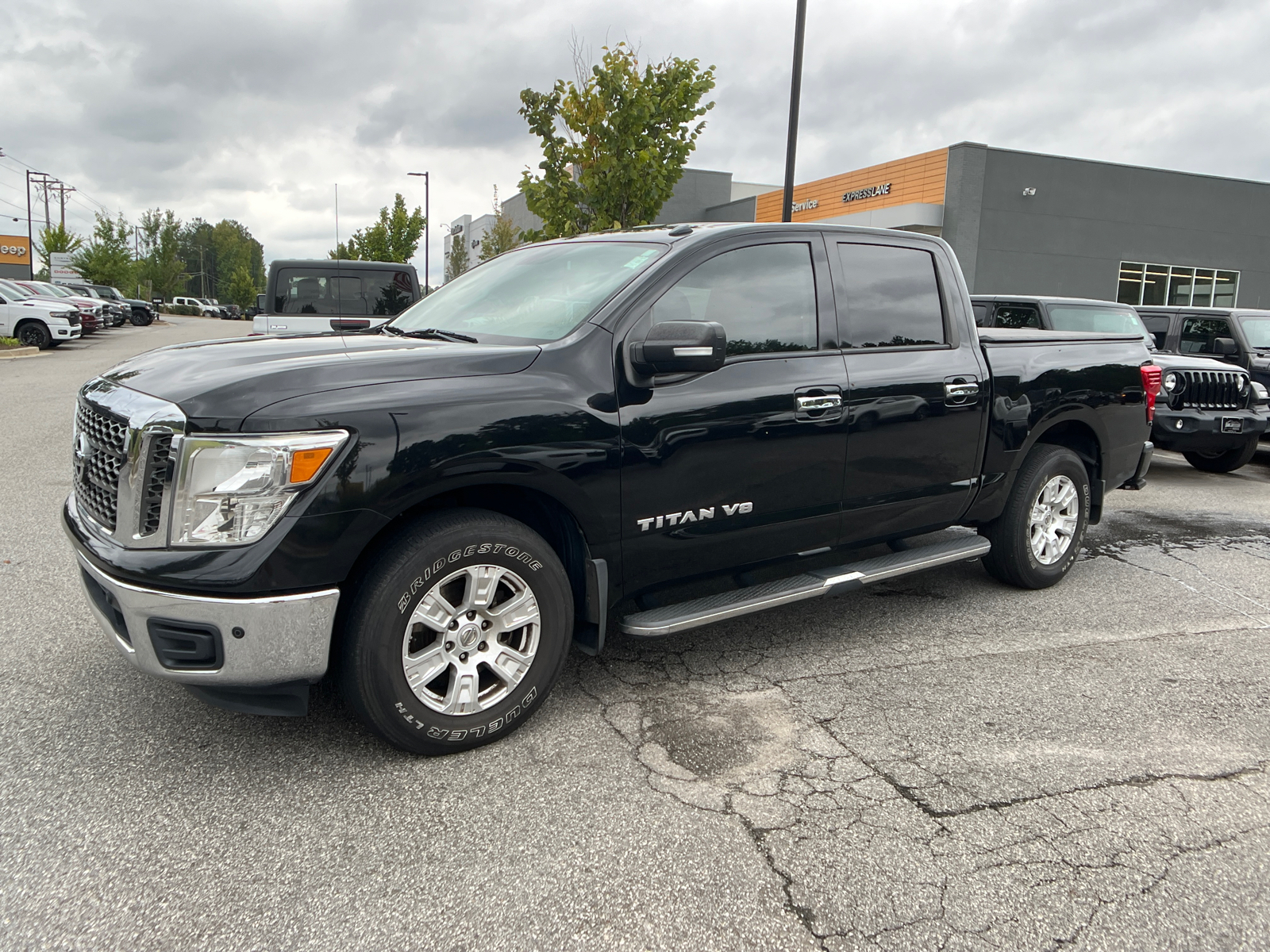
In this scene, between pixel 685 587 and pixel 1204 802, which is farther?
pixel 685 587

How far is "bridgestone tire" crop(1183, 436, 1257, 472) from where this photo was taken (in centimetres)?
901

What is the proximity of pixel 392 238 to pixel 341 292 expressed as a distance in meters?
30.3

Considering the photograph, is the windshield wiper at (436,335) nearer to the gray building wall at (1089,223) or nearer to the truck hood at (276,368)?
the truck hood at (276,368)

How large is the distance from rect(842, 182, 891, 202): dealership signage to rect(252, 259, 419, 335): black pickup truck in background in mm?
22708

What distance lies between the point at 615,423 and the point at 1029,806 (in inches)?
73.0

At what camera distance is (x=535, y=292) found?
393 centimetres

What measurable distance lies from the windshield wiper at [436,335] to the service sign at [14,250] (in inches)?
3050

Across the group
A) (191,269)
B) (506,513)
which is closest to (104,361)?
(506,513)

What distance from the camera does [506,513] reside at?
3.31 meters

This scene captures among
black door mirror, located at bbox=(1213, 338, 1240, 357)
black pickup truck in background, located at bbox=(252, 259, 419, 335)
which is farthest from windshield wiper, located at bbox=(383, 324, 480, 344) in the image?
black door mirror, located at bbox=(1213, 338, 1240, 357)

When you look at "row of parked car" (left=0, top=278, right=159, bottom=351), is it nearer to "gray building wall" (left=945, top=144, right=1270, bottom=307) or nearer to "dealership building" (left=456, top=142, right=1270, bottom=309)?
"dealership building" (left=456, top=142, right=1270, bottom=309)

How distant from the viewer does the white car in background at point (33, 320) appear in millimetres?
24484

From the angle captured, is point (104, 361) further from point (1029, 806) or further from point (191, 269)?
point (191, 269)

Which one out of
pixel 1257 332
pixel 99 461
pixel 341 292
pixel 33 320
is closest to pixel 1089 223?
pixel 1257 332
